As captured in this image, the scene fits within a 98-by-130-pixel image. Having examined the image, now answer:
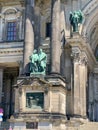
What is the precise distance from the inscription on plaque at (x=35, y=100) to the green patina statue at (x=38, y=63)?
163 centimetres

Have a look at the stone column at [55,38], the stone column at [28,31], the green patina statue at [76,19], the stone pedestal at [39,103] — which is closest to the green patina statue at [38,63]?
the stone pedestal at [39,103]

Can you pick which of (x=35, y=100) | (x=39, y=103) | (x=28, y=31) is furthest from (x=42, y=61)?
(x=28, y=31)

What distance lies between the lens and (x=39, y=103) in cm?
2684

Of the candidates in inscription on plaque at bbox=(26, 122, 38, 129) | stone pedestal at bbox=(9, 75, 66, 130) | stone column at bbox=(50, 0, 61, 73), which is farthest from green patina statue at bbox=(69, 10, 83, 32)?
inscription on plaque at bbox=(26, 122, 38, 129)

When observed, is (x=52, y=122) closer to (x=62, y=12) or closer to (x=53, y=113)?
(x=53, y=113)

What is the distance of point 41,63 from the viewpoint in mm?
27609

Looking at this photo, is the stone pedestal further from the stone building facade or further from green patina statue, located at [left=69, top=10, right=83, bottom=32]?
green patina statue, located at [left=69, top=10, right=83, bottom=32]

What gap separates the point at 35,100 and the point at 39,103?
1.18 feet

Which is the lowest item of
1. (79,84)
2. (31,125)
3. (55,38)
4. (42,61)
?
(31,125)

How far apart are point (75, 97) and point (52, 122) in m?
3.14

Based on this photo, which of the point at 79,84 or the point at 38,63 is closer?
the point at 38,63

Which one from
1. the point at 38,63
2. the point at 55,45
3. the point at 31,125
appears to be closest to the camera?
the point at 31,125

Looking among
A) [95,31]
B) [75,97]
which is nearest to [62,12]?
[95,31]

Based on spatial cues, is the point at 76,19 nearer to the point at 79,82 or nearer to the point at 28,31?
the point at 28,31
